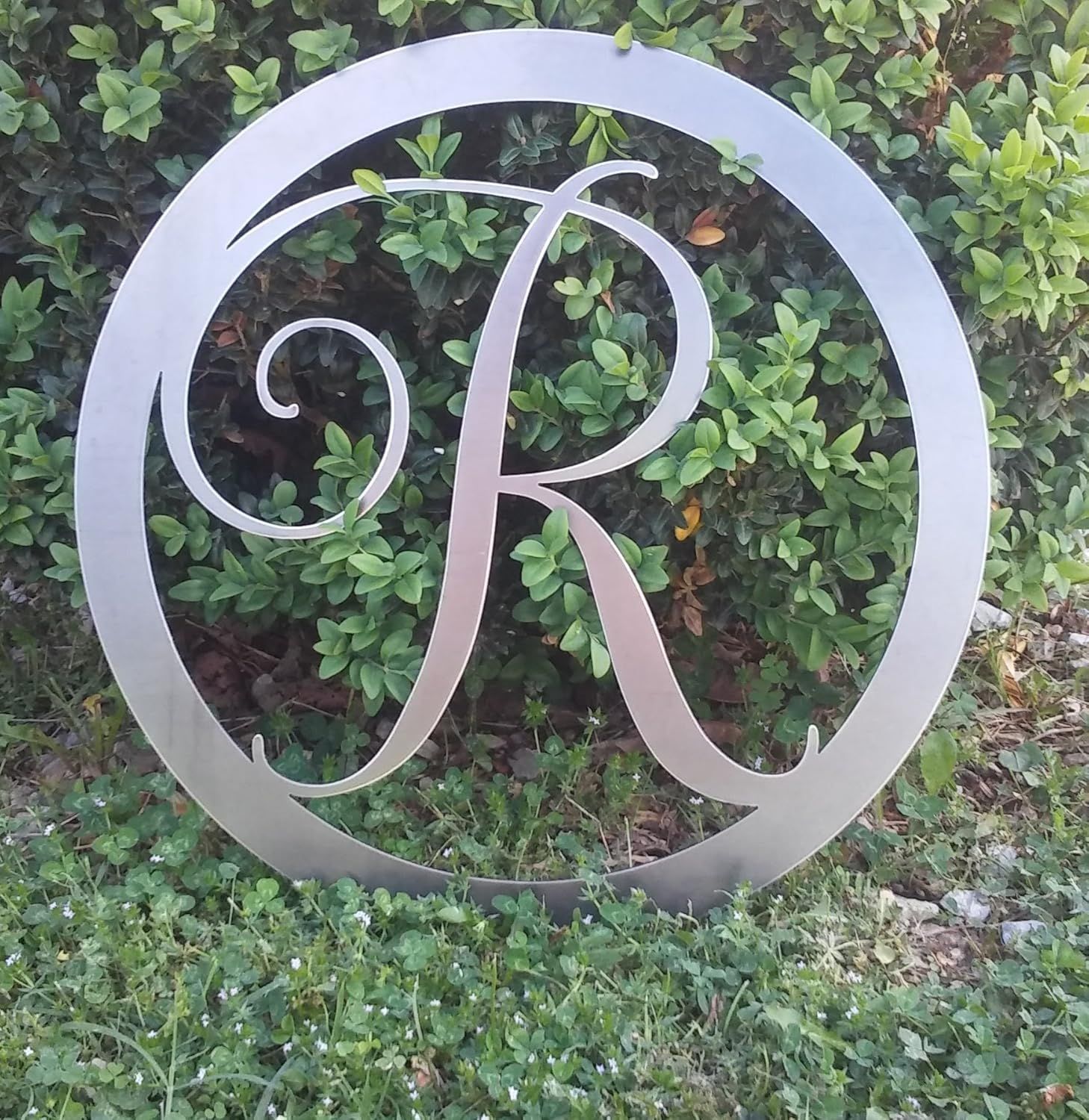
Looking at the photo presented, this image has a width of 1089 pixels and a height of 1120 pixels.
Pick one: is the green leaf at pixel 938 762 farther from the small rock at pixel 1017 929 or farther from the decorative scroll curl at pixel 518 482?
the decorative scroll curl at pixel 518 482

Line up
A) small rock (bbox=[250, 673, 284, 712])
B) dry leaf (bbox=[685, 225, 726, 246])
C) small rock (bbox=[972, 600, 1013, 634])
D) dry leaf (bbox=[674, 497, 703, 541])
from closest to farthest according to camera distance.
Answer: dry leaf (bbox=[685, 225, 726, 246]) → dry leaf (bbox=[674, 497, 703, 541]) → small rock (bbox=[250, 673, 284, 712]) → small rock (bbox=[972, 600, 1013, 634])

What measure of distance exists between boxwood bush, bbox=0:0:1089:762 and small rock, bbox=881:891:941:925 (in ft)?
1.25

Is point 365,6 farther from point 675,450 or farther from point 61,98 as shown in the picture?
point 675,450

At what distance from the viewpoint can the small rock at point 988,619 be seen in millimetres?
2686

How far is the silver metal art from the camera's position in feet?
5.60

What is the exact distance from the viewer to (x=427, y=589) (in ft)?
6.32

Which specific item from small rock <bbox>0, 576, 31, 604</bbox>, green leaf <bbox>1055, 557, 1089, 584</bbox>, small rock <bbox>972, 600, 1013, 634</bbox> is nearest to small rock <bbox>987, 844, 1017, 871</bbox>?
green leaf <bbox>1055, 557, 1089, 584</bbox>

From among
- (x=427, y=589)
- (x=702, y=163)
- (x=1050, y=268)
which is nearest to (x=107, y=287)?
(x=427, y=589)

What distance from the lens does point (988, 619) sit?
270 centimetres

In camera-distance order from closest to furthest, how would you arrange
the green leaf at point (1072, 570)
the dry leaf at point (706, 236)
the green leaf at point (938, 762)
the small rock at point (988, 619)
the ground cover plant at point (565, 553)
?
1. the ground cover plant at point (565, 553)
2. the dry leaf at point (706, 236)
3. the green leaf at point (1072, 570)
4. the green leaf at point (938, 762)
5. the small rock at point (988, 619)

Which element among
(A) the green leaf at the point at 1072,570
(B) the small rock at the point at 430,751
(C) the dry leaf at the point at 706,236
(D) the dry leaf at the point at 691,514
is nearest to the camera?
(C) the dry leaf at the point at 706,236

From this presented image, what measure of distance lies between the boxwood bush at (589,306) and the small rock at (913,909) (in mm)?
382

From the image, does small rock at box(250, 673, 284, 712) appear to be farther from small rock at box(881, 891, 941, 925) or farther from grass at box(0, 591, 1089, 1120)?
small rock at box(881, 891, 941, 925)

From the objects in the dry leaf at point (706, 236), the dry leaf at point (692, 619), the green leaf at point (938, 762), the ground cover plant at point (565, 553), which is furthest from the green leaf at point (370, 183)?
the green leaf at point (938, 762)
